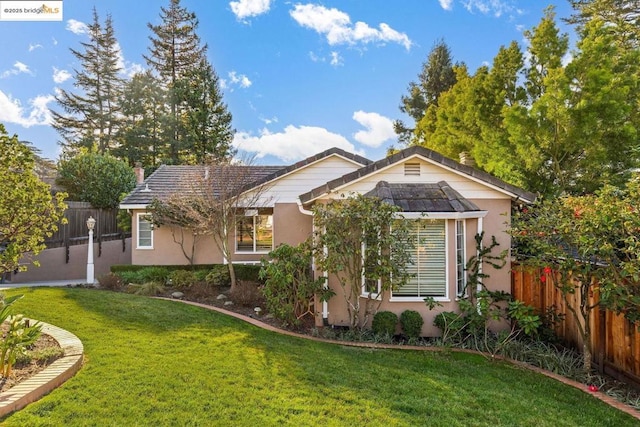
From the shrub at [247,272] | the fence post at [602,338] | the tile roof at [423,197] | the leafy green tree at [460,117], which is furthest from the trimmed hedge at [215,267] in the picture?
the leafy green tree at [460,117]

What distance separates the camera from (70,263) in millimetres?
18016

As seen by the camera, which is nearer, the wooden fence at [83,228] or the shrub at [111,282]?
the shrub at [111,282]

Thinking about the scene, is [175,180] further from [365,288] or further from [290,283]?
[365,288]

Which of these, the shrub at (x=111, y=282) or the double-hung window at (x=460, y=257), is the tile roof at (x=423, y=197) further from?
the shrub at (x=111, y=282)

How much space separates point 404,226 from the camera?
8523mm

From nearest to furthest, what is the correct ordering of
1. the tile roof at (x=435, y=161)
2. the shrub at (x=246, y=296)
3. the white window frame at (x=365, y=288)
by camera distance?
the white window frame at (x=365, y=288), the tile roof at (x=435, y=161), the shrub at (x=246, y=296)

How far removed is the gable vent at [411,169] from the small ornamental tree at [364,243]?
2168 mm

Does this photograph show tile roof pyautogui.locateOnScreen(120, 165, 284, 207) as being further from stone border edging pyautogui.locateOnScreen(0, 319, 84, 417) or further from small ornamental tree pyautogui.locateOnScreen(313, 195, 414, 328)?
stone border edging pyautogui.locateOnScreen(0, 319, 84, 417)

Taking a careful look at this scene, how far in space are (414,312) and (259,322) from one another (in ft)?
14.7

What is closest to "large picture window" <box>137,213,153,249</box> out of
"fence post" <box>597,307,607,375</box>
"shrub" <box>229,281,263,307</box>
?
"shrub" <box>229,281,263,307</box>

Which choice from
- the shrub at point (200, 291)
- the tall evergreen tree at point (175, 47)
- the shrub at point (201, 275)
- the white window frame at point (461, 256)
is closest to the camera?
the white window frame at point (461, 256)

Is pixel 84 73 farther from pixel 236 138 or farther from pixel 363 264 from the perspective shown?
pixel 363 264

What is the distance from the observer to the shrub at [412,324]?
29.5 feet

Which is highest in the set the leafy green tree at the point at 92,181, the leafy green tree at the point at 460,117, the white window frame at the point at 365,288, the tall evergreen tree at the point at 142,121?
the tall evergreen tree at the point at 142,121
